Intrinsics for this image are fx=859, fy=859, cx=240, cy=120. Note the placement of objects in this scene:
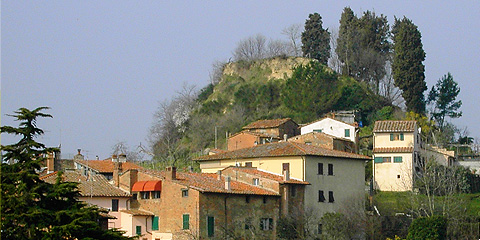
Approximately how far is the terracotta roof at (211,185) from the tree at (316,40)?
41079 millimetres

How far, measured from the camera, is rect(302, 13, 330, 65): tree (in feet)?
273

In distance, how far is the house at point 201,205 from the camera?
40125mm

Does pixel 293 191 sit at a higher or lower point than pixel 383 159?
lower

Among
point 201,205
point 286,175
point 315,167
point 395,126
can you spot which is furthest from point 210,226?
point 395,126

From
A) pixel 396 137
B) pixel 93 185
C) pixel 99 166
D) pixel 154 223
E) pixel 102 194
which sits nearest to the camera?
pixel 102 194

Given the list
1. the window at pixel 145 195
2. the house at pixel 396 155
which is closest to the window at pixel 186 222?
the window at pixel 145 195

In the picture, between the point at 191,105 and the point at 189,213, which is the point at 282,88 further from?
the point at 189,213

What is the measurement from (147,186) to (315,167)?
9.74 meters

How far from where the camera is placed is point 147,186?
42.1m

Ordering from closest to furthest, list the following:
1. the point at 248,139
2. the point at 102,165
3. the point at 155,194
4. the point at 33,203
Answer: the point at 33,203 → the point at 155,194 → the point at 102,165 → the point at 248,139

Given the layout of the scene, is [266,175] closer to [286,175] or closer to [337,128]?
[286,175]

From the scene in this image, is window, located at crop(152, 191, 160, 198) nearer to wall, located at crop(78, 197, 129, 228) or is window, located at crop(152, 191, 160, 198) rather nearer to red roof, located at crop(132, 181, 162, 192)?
red roof, located at crop(132, 181, 162, 192)

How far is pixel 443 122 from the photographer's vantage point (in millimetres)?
72625

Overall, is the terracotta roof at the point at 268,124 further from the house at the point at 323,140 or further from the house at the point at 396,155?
the house at the point at 396,155
